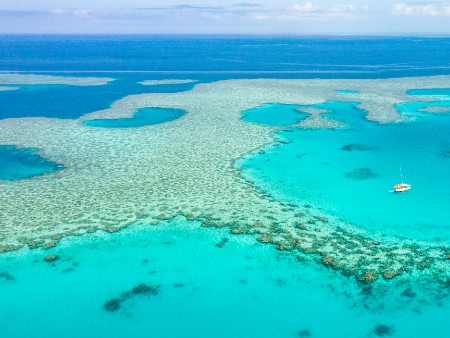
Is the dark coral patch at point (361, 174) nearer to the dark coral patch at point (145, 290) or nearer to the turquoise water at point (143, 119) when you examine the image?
the dark coral patch at point (145, 290)

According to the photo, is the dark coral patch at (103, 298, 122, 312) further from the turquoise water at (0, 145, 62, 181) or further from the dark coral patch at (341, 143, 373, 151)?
the dark coral patch at (341, 143, 373, 151)

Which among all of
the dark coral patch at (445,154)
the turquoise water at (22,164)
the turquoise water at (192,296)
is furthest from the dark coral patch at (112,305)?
the dark coral patch at (445,154)

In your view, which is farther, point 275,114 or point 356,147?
point 275,114

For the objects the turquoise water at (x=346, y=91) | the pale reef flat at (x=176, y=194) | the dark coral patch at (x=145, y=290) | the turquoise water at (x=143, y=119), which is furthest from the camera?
the turquoise water at (x=346, y=91)

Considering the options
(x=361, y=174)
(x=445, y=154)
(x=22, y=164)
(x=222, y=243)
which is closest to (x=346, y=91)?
(x=445, y=154)

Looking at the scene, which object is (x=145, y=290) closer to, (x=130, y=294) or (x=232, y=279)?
(x=130, y=294)

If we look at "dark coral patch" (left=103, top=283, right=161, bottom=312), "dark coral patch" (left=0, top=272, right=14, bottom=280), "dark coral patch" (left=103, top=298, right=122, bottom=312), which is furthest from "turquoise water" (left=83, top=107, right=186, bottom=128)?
"dark coral patch" (left=103, top=298, right=122, bottom=312)

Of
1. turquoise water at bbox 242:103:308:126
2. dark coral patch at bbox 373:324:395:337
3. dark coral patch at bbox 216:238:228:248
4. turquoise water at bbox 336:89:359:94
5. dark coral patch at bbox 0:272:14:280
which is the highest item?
turquoise water at bbox 336:89:359:94
